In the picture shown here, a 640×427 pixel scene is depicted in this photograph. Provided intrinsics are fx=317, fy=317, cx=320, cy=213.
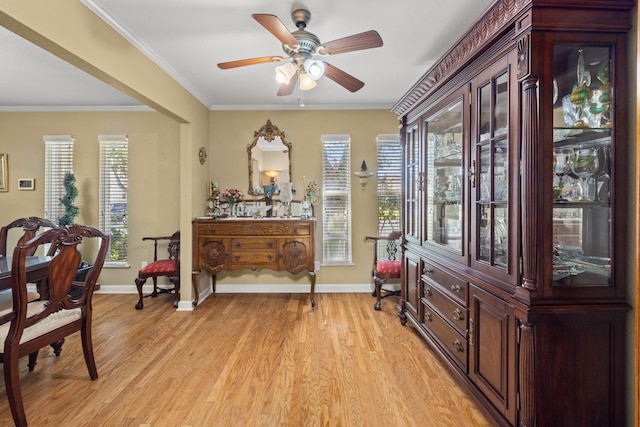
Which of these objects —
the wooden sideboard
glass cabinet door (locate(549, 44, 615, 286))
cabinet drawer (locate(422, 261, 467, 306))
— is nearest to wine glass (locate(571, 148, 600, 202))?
glass cabinet door (locate(549, 44, 615, 286))

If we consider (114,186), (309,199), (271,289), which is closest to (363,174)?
(309,199)

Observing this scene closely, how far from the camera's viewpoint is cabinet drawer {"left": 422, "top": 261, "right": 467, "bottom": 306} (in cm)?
212

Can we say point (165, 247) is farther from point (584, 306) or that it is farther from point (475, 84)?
point (584, 306)

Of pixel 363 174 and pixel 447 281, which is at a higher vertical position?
pixel 363 174

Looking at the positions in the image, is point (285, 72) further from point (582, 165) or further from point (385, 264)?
point (385, 264)

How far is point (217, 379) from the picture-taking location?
7.56ft

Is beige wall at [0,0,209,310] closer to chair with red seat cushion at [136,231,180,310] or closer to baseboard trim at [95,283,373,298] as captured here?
chair with red seat cushion at [136,231,180,310]

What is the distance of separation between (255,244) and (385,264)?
1.58 m

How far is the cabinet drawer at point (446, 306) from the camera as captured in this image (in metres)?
2.13

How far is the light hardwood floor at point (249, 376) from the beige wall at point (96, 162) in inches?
57.1

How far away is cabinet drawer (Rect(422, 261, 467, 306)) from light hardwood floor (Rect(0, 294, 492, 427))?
62cm

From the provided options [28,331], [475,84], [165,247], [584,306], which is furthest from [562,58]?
[165,247]

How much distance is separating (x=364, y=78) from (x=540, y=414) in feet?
10.6

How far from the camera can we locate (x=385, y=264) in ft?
12.5
